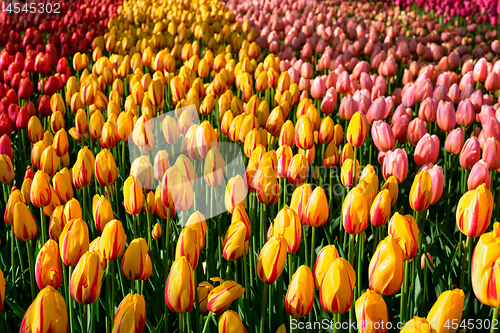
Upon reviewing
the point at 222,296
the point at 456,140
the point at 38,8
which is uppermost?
the point at 38,8

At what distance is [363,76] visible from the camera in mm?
3107

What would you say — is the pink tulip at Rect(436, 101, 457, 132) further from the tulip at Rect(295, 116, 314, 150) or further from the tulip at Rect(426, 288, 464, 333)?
the tulip at Rect(426, 288, 464, 333)

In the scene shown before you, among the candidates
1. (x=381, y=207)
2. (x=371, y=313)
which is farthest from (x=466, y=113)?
(x=371, y=313)

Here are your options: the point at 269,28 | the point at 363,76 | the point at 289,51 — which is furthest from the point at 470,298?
the point at 269,28

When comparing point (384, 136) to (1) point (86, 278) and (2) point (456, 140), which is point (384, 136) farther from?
(1) point (86, 278)

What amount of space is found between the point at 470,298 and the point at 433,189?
1.38ft

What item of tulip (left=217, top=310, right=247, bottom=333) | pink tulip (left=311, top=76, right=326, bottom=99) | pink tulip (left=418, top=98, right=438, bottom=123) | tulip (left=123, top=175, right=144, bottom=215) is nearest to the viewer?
tulip (left=217, top=310, right=247, bottom=333)

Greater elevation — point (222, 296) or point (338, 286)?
point (338, 286)

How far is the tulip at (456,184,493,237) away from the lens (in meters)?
1.26

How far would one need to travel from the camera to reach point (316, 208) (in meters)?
1.39

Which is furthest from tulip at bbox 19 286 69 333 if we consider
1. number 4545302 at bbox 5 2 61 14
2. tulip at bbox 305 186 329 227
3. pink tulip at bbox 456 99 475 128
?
number 4545302 at bbox 5 2 61 14

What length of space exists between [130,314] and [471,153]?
1437 millimetres

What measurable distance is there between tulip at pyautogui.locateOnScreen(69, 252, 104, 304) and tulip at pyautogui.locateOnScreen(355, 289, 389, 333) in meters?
0.58

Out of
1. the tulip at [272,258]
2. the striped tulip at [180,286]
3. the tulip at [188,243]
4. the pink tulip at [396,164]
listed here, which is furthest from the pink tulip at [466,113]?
the striped tulip at [180,286]
